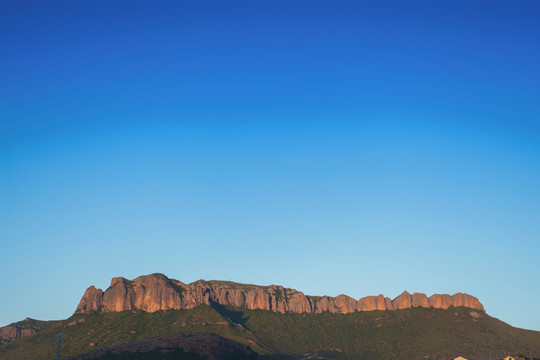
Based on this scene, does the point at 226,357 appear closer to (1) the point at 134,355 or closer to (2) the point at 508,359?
(1) the point at 134,355

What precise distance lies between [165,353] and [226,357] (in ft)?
74.9

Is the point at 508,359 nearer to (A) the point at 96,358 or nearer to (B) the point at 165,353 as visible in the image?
(B) the point at 165,353

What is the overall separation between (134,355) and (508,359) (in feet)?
452

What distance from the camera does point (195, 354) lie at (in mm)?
196625

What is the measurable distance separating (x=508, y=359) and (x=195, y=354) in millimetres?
115306

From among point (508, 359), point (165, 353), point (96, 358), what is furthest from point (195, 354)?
point (508, 359)

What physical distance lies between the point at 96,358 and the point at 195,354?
3677 centimetres

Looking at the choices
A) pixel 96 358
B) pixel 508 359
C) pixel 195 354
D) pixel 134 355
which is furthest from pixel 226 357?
pixel 508 359

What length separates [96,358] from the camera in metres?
196

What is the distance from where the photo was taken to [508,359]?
633 ft

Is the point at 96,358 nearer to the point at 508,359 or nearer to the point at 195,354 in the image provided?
the point at 195,354

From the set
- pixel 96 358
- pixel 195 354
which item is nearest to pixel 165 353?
pixel 195 354

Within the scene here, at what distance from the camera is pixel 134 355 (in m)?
196

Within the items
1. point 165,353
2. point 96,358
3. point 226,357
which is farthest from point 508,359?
point 96,358
